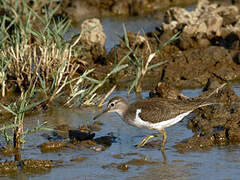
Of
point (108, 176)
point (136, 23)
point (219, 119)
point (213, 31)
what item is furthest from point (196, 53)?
point (108, 176)

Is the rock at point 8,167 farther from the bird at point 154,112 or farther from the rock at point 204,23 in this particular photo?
the rock at point 204,23

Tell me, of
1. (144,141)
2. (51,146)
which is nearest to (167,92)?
(144,141)

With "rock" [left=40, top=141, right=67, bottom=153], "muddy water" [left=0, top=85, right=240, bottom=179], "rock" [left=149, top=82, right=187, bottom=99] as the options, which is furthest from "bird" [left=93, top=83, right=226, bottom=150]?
"rock" [left=149, top=82, right=187, bottom=99]

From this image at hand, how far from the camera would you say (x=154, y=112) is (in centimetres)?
879

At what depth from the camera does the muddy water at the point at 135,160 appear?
754cm

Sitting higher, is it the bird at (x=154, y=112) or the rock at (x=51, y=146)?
the bird at (x=154, y=112)

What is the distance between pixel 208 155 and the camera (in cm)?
815

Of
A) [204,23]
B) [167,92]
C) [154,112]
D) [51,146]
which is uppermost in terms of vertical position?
[204,23]

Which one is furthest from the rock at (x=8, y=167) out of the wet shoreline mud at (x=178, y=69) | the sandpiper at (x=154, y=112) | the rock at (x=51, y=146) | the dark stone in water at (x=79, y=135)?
the sandpiper at (x=154, y=112)

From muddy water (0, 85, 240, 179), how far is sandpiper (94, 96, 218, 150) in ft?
1.17

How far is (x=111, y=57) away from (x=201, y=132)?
15.8 ft

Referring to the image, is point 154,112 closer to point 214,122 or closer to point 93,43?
point 214,122

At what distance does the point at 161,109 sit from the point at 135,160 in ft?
3.77

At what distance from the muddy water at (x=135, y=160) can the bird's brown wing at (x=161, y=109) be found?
49cm
